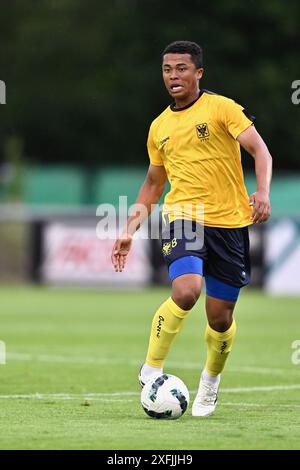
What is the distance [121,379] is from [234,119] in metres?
3.45

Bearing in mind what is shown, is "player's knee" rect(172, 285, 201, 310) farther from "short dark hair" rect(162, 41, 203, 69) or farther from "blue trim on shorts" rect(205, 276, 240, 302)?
"short dark hair" rect(162, 41, 203, 69)

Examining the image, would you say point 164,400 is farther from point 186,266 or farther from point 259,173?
point 259,173

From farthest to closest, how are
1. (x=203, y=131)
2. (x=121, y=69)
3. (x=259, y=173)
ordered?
(x=121, y=69), (x=203, y=131), (x=259, y=173)

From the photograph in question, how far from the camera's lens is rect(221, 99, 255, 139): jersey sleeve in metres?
8.64

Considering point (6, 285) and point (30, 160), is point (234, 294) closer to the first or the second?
point (6, 285)

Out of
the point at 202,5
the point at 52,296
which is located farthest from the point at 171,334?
the point at 202,5

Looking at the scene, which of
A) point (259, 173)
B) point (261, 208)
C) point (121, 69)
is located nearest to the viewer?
point (261, 208)

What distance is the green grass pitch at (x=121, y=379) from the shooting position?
751 centimetres

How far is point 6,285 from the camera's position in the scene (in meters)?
27.6

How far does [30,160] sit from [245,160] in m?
7.86

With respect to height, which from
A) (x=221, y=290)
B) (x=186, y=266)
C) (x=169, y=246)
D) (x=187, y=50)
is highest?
(x=187, y=50)

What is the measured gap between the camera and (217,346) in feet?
29.3

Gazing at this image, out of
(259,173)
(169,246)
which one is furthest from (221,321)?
(259,173)

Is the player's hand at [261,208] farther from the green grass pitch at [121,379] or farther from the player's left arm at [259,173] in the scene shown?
the green grass pitch at [121,379]
